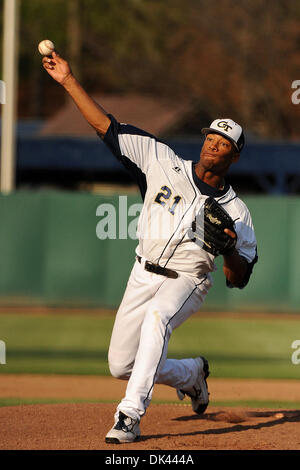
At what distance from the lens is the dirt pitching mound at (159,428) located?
5449 millimetres

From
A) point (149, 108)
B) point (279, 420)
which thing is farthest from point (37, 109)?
point (279, 420)

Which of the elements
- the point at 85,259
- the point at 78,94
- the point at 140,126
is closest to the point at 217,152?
the point at 78,94

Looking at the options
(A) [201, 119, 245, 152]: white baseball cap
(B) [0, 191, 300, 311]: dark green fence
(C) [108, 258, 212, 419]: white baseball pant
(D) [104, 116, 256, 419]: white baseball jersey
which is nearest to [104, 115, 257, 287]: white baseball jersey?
(D) [104, 116, 256, 419]: white baseball jersey

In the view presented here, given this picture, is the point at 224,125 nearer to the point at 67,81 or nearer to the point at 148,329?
the point at 67,81

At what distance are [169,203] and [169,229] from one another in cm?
17

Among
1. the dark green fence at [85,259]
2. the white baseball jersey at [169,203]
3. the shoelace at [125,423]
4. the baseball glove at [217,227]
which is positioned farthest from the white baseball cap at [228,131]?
the dark green fence at [85,259]

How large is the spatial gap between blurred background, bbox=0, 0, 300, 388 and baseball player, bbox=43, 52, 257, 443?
387 centimetres

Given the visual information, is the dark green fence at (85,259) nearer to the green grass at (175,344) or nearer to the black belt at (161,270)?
the green grass at (175,344)

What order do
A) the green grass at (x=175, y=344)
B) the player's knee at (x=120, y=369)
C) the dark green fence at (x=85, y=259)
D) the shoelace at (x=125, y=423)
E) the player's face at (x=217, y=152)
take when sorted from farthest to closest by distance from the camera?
the dark green fence at (x=85, y=259) → the green grass at (x=175, y=344) → the player's knee at (x=120, y=369) → the player's face at (x=217, y=152) → the shoelace at (x=125, y=423)

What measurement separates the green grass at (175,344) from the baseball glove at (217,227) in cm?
409

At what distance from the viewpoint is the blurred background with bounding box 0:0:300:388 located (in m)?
12.2

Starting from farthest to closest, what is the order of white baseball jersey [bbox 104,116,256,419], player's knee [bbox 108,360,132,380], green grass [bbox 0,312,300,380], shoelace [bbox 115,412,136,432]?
green grass [bbox 0,312,300,380]
player's knee [bbox 108,360,132,380]
white baseball jersey [bbox 104,116,256,419]
shoelace [bbox 115,412,136,432]

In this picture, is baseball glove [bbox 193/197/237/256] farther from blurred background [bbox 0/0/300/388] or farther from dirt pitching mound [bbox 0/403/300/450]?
blurred background [bbox 0/0/300/388]

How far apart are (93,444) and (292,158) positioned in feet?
52.8
